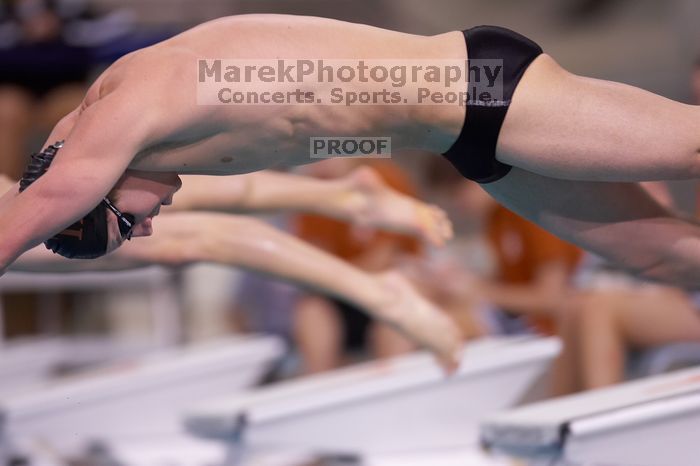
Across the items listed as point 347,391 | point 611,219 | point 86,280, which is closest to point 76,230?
point 611,219

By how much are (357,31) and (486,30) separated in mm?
233

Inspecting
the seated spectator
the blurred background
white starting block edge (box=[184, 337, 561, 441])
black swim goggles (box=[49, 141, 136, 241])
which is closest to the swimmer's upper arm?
black swim goggles (box=[49, 141, 136, 241])

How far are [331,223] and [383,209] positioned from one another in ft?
4.96

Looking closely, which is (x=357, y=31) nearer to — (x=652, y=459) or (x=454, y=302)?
(x=652, y=459)

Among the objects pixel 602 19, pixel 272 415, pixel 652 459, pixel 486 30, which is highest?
pixel 602 19

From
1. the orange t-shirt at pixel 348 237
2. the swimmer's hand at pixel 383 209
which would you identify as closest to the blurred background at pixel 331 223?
the orange t-shirt at pixel 348 237

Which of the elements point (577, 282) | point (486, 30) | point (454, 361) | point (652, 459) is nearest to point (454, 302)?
point (577, 282)

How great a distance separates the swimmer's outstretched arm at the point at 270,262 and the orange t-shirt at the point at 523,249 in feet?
3.11

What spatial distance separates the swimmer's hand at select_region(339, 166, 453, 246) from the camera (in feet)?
9.12

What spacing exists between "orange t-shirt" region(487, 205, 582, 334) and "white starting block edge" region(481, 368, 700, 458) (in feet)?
3.81

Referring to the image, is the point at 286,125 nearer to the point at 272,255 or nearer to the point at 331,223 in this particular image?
the point at 272,255

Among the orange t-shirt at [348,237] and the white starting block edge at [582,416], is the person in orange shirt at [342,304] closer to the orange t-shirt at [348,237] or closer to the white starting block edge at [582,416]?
the orange t-shirt at [348,237]

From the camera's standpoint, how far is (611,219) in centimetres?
204

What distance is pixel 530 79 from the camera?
1.76 metres
